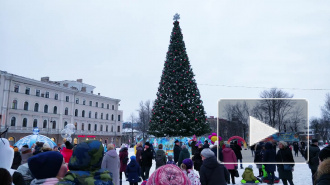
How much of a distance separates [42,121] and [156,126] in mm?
38968

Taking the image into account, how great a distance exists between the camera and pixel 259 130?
3396 millimetres

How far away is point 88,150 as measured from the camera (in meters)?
2.36

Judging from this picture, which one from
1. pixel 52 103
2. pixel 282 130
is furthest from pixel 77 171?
pixel 52 103

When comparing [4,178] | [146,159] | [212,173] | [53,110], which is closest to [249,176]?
[146,159]

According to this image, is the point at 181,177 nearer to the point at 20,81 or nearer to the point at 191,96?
the point at 191,96

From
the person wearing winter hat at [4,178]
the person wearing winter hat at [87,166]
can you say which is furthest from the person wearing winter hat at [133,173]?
the person wearing winter hat at [87,166]

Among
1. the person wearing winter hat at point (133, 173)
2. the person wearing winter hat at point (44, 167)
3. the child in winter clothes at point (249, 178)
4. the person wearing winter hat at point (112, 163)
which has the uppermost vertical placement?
the person wearing winter hat at point (44, 167)

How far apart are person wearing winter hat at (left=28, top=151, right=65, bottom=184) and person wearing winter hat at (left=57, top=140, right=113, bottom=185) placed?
28 cm

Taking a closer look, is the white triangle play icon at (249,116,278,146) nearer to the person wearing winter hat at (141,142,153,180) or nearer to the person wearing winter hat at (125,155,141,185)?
the person wearing winter hat at (125,155,141,185)

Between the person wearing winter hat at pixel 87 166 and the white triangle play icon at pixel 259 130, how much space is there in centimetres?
198

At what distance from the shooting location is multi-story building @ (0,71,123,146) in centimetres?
4628

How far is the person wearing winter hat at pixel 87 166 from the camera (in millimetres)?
2277
